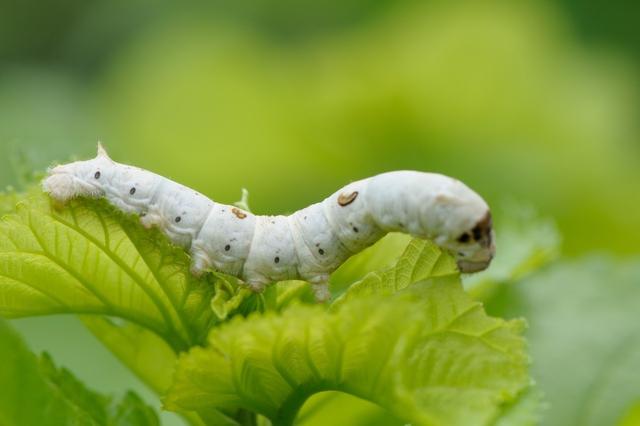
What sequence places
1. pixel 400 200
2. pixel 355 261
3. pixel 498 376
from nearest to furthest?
pixel 498 376
pixel 400 200
pixel 355 261

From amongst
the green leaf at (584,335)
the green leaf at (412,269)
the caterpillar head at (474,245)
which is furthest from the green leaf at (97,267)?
the green leaf at (584,335)

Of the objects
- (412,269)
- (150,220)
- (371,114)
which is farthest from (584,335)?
(371,114)

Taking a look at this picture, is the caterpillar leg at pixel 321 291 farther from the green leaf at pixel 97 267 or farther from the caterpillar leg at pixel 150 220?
the caterpillar leg at pixel 150 220

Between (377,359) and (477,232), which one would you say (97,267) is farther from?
(477,232)

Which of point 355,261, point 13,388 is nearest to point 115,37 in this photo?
point 355,261

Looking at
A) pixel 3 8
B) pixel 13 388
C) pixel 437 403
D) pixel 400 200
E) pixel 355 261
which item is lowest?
pixel 13 388

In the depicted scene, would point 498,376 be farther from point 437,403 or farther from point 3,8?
point 3,8

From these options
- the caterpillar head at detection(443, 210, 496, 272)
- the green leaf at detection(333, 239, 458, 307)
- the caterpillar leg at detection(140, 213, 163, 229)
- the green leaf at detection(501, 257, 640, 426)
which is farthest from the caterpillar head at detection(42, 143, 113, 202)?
the green leaf at detection(501, 257, 640, 426)
